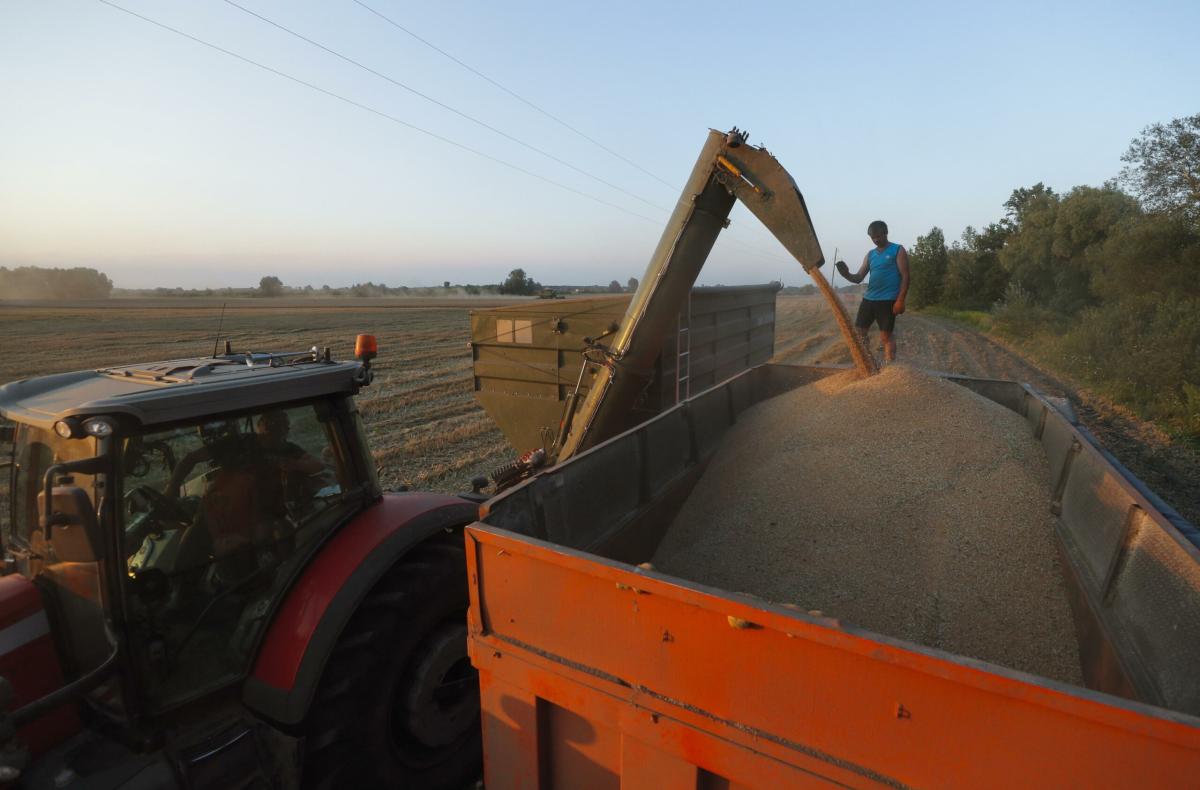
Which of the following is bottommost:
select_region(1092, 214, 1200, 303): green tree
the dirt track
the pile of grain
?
the dirt track

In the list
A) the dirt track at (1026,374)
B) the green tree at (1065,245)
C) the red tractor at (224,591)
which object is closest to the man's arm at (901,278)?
the dirt track at (1026,374)

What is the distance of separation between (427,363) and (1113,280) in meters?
19.3

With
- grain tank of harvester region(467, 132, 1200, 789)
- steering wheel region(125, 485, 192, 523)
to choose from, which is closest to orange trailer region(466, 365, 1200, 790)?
grain tank of harvester region(467, 132, 1200, 789)

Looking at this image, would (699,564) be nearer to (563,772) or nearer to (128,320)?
(563,772)

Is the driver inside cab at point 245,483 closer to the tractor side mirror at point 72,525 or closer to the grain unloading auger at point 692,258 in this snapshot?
the tractor side mirror at point 72,525

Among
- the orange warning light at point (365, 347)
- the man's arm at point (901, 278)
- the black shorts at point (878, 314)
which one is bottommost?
the orange warning light at point (365, 347)

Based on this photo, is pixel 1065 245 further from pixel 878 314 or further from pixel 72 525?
pixel 72 525

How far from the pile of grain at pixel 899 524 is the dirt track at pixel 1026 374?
3883mm

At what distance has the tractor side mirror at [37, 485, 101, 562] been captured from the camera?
1.47m

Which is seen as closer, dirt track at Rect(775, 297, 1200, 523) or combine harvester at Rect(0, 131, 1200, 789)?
combine harvester at Rect(0, 131, 1200, 789)

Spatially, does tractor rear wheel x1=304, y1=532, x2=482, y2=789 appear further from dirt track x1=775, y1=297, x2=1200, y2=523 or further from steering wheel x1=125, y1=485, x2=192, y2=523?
dirt track x1=775, y1=297, x2=1200, y2=523

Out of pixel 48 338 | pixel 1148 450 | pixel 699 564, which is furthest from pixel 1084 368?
pixel 48 338

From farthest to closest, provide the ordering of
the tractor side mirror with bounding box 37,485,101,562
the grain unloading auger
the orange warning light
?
the grain unloading auger → the orange warning light → the tractor side mirror with bounding box 37,485,101,562

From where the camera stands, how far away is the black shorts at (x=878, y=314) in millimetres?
4898
